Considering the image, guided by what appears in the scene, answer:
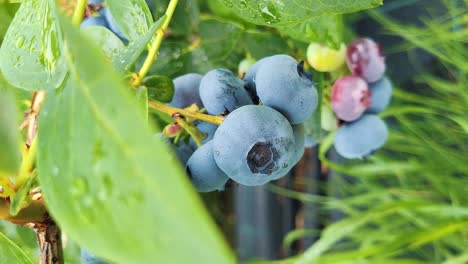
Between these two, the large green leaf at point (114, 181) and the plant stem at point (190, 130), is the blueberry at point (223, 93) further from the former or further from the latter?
the large green leaf at point (114, 181)

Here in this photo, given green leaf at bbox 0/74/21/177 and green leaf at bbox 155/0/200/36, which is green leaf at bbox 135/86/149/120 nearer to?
green leaf at bbox 0/74/21/177

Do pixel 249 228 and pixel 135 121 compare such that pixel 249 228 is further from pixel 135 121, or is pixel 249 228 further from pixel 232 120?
pixel 135 121

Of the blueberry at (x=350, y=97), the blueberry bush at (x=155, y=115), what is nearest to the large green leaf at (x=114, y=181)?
the blueberry bush at (x=155, y=115)

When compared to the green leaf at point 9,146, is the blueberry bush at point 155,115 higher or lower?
lower

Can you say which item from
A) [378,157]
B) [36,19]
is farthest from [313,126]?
[378,157]

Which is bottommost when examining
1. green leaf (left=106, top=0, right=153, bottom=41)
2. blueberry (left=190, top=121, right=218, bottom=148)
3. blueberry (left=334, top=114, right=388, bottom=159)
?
A: blueberry (left=334, top=114, right=388, bottom=159)

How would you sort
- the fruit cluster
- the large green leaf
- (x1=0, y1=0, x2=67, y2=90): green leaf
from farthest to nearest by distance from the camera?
the fruit cluster
(x1=0, y1=0, x2=67, y2=90): green leaf
the large green leaf

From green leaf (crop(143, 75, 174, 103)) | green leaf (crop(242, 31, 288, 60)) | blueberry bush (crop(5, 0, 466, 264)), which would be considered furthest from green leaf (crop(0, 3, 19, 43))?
green leaf (crop(242, 31, 288, 60))
